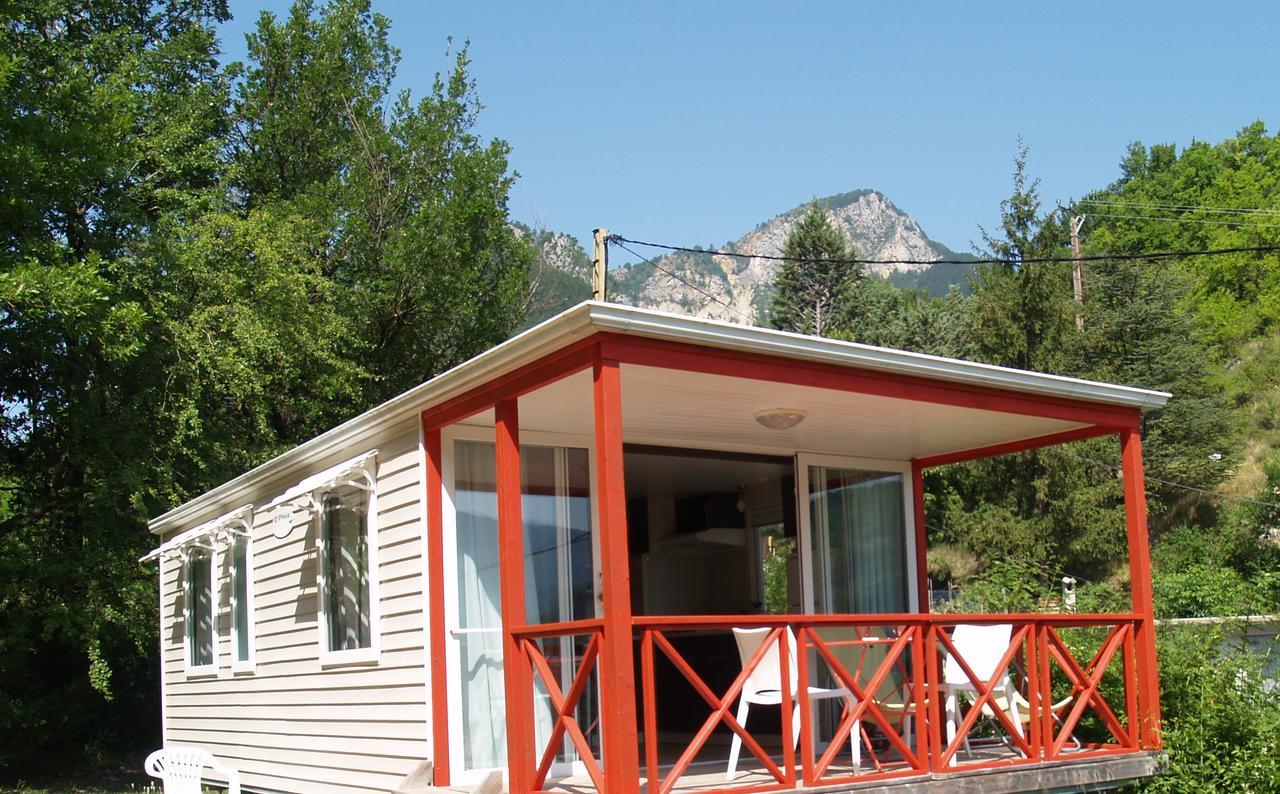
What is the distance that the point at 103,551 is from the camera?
13398 millimetres

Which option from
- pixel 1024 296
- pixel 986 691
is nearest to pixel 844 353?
pixel 986 691

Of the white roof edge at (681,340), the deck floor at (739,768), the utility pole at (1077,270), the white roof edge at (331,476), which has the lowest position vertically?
the deck floor at (739,768)

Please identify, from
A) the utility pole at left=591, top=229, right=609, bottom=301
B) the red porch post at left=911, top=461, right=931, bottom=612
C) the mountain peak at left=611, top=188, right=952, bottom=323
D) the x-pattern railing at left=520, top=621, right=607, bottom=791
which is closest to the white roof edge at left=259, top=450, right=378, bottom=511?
the x-pattern railing at left=520, top=621, right=607, bottom=791

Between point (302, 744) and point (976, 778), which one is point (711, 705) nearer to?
point (976, 778)

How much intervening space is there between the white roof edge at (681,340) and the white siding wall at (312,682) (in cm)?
20

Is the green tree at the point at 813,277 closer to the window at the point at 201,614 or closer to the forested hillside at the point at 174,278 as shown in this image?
the forested hillside at the point at 174,278

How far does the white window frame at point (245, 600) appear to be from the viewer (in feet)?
29.3

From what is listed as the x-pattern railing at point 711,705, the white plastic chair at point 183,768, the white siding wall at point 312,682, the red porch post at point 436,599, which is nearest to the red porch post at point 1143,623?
the x-pattern railing at point 711,705

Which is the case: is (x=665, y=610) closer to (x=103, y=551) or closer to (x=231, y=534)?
(x=231, y=534)

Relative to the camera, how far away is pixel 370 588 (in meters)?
7.09

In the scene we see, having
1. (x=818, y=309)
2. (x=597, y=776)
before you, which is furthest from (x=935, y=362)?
(x=818, y=309)

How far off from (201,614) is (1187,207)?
3659 cm

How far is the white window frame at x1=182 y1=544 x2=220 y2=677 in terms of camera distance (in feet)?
31.9

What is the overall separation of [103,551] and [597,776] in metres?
10.1
